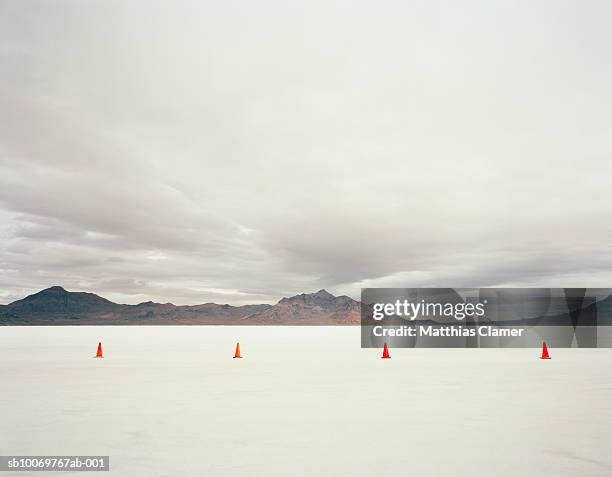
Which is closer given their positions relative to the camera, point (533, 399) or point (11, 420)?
point (11, 420)

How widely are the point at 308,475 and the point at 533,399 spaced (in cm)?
720

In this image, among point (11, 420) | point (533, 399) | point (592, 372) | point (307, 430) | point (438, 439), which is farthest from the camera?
point (592, 372)

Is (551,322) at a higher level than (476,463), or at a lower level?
higher

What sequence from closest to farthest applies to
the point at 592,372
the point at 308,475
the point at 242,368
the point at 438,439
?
1. the point at 308,475
2. the point at 438,439
3. the point at 592,372
4. the point at 242,368

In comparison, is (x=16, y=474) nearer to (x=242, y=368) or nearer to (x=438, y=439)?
(x=438, y=439)

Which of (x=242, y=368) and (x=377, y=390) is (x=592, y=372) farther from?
(x=242, y=368)

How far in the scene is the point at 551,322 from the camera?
3084 centimetres

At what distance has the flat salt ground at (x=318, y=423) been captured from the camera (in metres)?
6.30

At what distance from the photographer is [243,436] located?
7.72 m

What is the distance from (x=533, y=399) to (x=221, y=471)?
7.75 meters

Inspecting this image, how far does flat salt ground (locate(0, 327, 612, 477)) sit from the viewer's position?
6.30m

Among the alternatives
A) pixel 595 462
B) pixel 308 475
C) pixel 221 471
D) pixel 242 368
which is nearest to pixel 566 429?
pixel 595 462

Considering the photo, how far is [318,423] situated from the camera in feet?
28.4

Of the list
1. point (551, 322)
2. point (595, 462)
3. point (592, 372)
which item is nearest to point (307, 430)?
point (595, 462)
